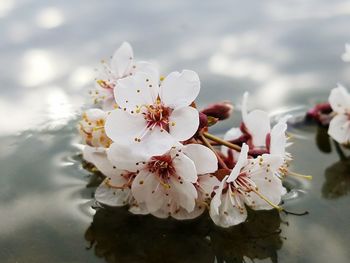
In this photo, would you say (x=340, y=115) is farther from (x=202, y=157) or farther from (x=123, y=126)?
(x=123, y=126)

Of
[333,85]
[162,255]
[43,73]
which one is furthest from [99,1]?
[162,255]

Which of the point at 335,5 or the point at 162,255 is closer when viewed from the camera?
the point at 162,255

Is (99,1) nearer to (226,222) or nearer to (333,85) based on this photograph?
(333,85)

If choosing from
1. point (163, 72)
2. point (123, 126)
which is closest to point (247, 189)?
point (123, 126)

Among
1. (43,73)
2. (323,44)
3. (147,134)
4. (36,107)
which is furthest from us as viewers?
(323,44)

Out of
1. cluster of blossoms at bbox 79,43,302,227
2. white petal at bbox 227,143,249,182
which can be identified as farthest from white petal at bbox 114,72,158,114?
white petal at bbox 227,143,249,182

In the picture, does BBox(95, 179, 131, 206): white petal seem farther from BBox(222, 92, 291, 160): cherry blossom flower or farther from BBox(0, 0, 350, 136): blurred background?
BBox(0, 0, 350, 136): blurred background
